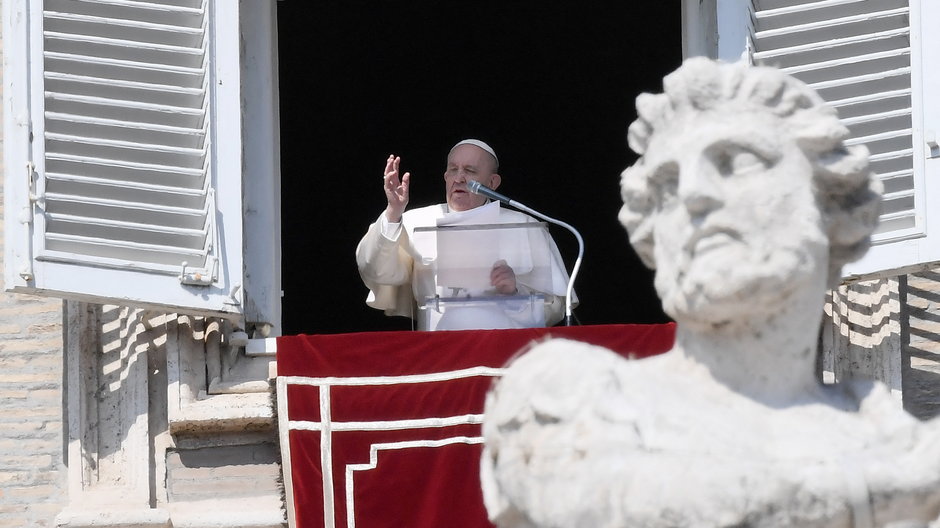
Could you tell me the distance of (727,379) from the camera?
4441 millimetres

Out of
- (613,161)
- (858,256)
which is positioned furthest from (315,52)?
(858,256)

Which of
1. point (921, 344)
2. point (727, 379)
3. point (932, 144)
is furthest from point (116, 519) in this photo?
point (727, 379)

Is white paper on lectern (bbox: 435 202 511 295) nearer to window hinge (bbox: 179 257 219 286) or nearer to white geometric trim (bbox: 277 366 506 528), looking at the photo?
white geometric trim (bbox: 277 366 506 528)

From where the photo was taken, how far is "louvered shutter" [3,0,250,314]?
835 cm

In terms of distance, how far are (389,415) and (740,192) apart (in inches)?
161

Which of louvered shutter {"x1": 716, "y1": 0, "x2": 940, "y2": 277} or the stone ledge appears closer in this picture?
louvered shutter {"x1": 716, "y1": 0, "x2": 940, "y2": 277}

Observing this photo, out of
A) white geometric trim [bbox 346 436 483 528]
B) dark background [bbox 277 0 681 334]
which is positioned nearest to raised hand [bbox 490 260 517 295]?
white geometric trim [bbox 346 436 483 528]

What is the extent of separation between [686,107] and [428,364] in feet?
13.0

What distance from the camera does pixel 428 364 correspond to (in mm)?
8391

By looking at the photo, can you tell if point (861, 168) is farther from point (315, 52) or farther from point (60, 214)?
point (315, 52)

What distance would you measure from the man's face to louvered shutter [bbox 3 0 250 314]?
0.92m

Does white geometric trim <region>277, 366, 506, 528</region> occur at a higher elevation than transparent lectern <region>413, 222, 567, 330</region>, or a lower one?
lower

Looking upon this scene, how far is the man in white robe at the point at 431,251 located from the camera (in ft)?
28.8

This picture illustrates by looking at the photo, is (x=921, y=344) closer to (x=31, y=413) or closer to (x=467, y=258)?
(x=467, y=258)
